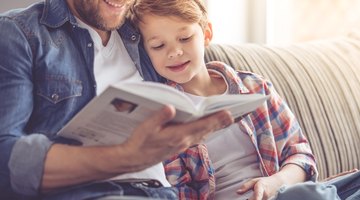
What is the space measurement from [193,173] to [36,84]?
0.45m

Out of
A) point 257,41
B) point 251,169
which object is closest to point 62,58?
point 251,169

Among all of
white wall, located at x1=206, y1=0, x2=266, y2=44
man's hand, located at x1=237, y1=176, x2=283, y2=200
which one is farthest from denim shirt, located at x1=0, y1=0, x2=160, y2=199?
white wall, located at x1=206, y1=0, x2=266, y2=44

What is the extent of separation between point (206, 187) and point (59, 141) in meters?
0.42

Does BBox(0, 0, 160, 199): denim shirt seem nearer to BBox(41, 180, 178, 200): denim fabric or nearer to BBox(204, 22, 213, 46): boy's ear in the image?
BBox(41, 180, 178, 200): denim fabric

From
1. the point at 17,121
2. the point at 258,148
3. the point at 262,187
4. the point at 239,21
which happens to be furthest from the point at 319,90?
the point at 17,121

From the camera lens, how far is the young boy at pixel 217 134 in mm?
1414

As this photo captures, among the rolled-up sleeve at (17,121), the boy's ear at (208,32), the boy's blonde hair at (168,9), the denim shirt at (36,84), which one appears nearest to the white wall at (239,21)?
the boy's ear at (208,32)

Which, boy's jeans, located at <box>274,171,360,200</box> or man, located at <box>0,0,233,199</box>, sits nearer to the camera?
man, located at <box>0,0,233,199</box>

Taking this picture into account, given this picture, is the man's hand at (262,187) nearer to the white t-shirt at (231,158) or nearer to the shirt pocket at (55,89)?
the white t-shirt at (231,158)

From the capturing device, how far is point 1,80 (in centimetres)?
119

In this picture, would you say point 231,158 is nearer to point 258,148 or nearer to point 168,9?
point 258,148

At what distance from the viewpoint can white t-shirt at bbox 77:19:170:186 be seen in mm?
1328

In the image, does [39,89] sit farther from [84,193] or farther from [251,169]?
[251,169]

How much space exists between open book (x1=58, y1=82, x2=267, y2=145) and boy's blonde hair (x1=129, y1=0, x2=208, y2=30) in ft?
1.28
